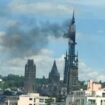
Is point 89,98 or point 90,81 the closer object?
point 89,98

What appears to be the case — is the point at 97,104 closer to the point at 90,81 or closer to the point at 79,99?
the point at 79,99

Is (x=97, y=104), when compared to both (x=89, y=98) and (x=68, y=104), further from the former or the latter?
(x=68, y=104)

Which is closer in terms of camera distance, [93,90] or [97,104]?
[97,104]

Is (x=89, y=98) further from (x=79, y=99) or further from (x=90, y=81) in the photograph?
(x=90, y=81)

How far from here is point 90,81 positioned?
183250mm

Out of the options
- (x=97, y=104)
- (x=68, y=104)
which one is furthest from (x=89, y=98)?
(x=68, y=104)

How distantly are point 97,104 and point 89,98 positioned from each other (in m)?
2.31

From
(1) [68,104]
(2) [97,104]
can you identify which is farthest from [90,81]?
(2) [97,104]

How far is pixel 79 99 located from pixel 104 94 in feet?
16.3

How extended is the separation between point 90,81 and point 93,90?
28.7 feet

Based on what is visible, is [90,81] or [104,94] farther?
[90,81]

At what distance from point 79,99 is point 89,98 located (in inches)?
218

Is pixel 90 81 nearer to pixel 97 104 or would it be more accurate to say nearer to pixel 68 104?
pixel 68 104

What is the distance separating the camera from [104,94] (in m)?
171
